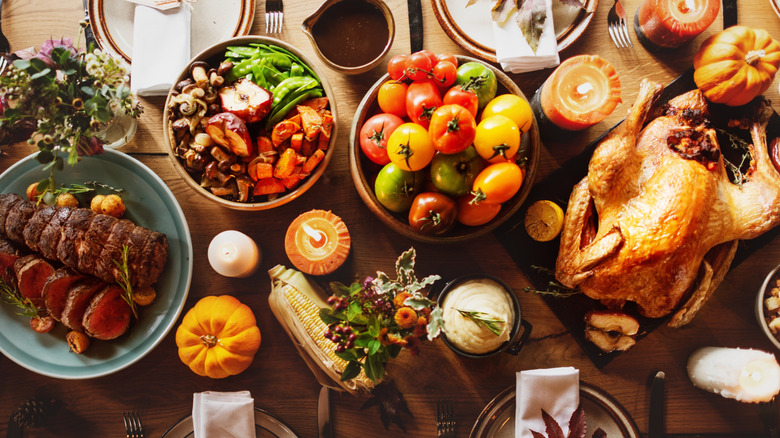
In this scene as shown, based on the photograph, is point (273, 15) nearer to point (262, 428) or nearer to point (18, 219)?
point (18, 219)

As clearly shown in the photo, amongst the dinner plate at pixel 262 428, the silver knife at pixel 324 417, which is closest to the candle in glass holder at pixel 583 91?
the silver knife at pixel 324 417

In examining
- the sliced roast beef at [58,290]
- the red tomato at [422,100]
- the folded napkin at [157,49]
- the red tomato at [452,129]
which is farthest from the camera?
the folded napkin at [157,49]

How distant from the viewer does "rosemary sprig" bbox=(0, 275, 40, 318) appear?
121 centimetres

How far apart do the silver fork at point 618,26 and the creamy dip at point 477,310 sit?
83cm

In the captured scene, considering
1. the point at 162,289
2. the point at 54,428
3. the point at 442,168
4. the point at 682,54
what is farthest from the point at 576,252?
the point at 54,428

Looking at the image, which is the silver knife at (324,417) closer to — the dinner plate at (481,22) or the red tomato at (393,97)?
the red tomato at (393,97)

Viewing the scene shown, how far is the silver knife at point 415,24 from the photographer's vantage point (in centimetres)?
136

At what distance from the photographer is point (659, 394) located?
133 centimetres

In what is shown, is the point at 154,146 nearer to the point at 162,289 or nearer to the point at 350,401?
the point at 162,289

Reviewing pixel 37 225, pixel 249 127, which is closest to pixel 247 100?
pixel 249 127

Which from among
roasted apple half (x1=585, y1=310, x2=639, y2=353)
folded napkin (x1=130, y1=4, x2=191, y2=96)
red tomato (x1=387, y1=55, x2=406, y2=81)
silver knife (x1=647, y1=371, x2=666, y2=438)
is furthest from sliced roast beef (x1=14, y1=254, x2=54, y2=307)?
silver knife (x1=647, y1=371, x2=666, y2=438)

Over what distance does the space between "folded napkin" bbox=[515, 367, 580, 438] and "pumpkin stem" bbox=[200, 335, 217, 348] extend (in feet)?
2.78

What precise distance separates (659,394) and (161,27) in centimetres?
180

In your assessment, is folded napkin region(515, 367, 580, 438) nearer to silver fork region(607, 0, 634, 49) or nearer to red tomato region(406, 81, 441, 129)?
red tomato region(406, 81, 441, 129)
